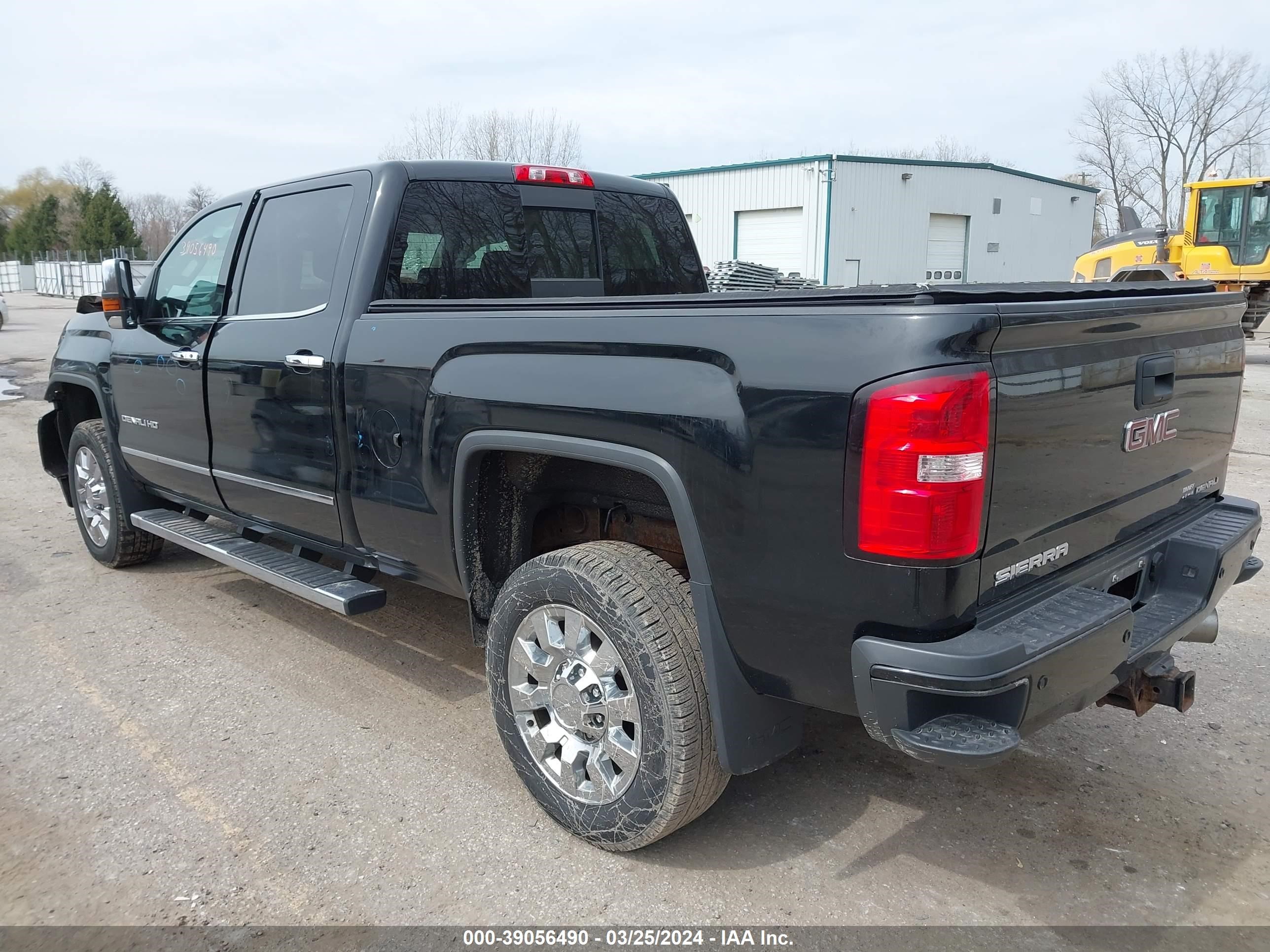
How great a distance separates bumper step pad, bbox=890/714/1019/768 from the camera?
2121 millimetres

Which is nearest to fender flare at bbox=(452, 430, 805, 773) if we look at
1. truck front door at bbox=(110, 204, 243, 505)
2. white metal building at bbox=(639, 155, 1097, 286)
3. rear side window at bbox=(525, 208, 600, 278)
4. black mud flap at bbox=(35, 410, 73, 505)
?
rear side window at bbox=(525, 208, 600, 278)

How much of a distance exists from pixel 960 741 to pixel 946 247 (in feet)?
106

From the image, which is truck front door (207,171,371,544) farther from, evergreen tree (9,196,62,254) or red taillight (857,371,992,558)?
evergreen tree (9,196,62,254)

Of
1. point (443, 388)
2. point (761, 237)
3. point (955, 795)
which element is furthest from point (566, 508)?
point (761, 237)

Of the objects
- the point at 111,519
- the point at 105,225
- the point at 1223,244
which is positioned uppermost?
the point at 105,225

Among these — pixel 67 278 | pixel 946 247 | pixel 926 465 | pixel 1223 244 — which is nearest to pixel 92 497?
pixel 926 465

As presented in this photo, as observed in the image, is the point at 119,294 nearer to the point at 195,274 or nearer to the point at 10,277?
the point at 195,274

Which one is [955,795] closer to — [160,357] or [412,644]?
[412,644]

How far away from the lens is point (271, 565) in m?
4.20

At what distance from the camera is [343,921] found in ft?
8.69

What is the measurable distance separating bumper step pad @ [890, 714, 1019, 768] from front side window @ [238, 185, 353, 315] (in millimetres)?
2757

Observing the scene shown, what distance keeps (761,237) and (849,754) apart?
2809cm

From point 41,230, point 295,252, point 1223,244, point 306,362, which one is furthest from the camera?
point 41,230

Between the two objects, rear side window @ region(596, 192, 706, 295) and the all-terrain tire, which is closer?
rear side window @ region(596, 192, 706, 295)
